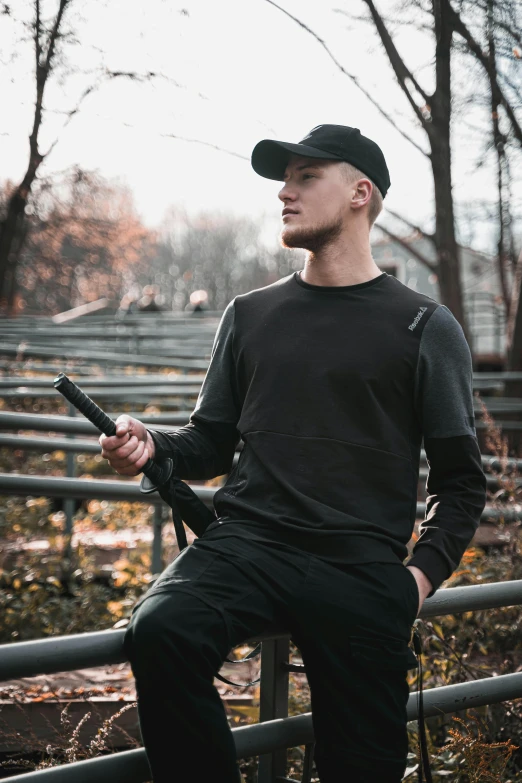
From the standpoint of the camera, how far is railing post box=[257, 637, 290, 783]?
2092mm

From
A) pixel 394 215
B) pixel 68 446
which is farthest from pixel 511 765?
pixel 394 215

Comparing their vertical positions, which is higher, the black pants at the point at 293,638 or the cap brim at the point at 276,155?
the cap brim at the point at 276,155

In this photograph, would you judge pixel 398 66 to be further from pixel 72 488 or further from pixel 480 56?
pixel 72 488

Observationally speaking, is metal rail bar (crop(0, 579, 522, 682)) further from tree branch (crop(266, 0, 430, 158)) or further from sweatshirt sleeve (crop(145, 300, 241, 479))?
tree branch (crop(266, 0, 430, 158))

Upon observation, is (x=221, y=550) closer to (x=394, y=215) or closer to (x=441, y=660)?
(x=441, y=660)

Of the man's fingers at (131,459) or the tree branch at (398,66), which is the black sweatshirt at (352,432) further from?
the tree branch at (398,66)

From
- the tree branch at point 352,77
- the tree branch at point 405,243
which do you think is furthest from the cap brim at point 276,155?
the tree branch at point 405,243

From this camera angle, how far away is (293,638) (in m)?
2.00

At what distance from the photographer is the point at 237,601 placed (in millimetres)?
1918

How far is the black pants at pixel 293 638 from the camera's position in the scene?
1.71 metres

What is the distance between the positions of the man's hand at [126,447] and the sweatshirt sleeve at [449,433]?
72 cm

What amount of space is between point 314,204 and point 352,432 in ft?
2.28

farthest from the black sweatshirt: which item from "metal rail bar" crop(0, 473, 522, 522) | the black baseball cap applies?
"metal rail bar" crop(0, 473, 522, 522)

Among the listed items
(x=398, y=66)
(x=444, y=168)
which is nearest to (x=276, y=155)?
(x=398, y=66)
